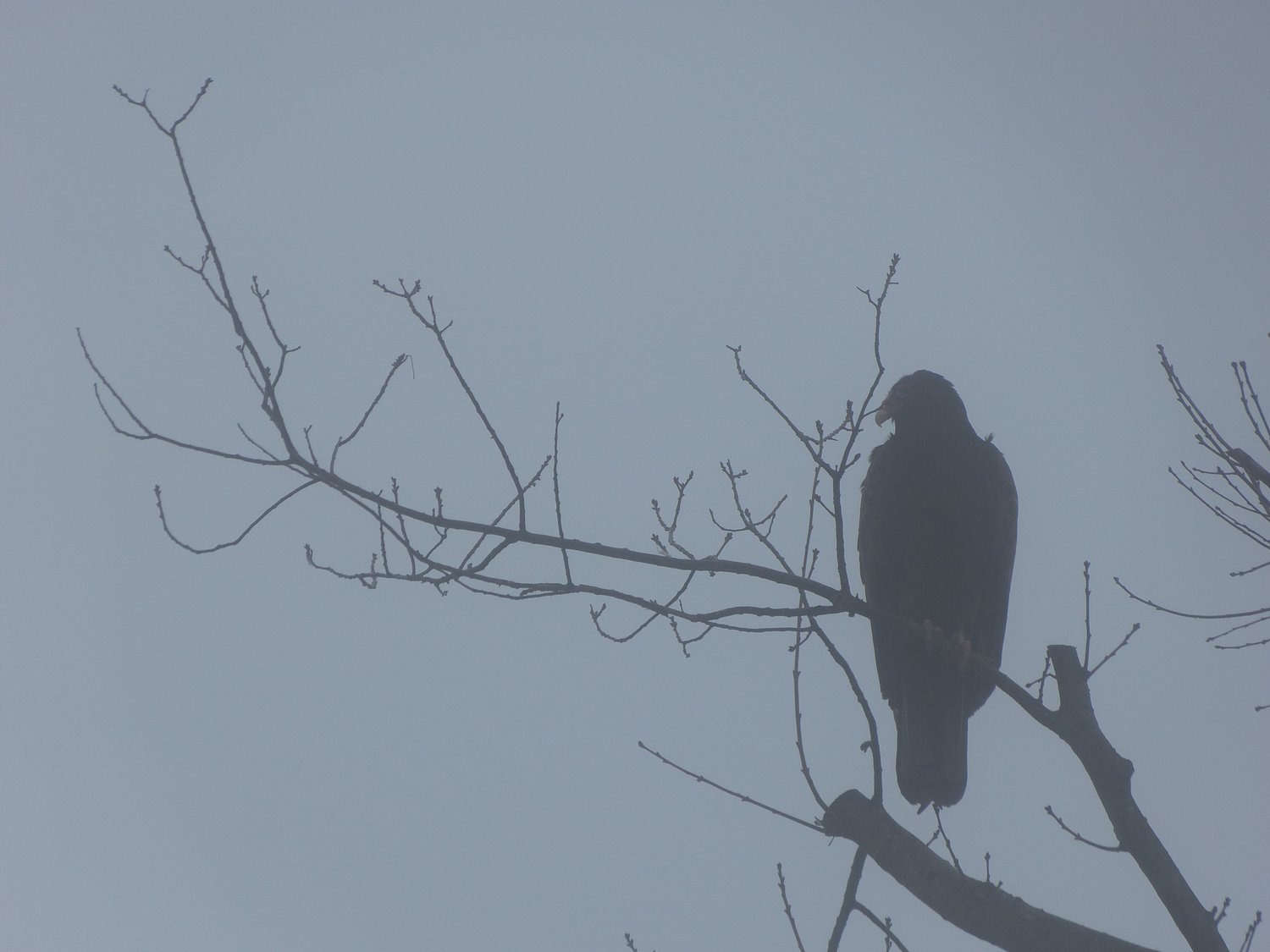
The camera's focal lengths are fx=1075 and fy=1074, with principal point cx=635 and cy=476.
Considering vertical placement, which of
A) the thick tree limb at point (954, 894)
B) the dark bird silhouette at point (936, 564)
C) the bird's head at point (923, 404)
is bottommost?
the thick tree limb at point (954, 894)

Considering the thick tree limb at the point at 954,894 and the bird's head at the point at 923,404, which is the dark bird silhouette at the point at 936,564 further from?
the thick tree limb at the point at 954,894

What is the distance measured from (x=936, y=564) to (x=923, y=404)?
66 cm

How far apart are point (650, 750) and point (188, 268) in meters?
1.56

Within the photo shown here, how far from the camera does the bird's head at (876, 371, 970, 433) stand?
157 inches

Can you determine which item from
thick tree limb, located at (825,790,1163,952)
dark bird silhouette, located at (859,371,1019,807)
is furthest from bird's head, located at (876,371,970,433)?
thick tree limb, located at (825,790,1163,952)

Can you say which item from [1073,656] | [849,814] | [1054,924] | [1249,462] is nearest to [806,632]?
[849,814]

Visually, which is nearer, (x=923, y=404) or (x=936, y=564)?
(x=936, y=564)

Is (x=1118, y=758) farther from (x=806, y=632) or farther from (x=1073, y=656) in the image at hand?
(x=806, y=632)

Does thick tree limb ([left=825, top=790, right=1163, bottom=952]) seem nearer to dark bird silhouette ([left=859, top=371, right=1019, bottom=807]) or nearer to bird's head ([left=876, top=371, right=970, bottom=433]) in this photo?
dark bird silhouette ([left=859, top=371, right=1019, bottom=807])

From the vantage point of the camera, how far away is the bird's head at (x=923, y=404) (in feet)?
13.1

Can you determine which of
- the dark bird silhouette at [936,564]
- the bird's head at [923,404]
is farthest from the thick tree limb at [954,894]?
the bird's head at [923,404]

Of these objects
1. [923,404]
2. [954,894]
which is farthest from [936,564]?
[954,894]

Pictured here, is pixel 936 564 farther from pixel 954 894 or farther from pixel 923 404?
pixel 954 894

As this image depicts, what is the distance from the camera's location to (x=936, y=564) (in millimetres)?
3762
